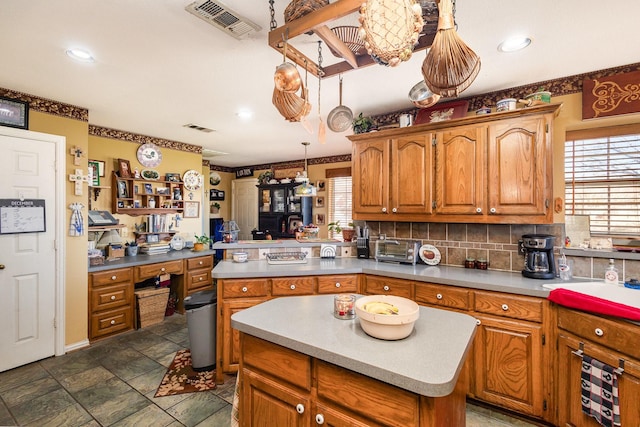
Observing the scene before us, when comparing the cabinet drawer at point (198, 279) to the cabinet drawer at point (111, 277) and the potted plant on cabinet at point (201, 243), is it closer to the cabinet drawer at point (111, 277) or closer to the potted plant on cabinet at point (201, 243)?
the potted plant on cabinet at point (201, 243)

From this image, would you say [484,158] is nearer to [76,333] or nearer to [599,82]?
[599,82]

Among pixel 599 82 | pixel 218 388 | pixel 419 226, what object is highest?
pixel 599 82

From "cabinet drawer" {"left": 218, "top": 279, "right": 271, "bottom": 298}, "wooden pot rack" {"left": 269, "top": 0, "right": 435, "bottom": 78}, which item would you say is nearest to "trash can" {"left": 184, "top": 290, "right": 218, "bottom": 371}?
"cabinet drawer" {"left": 218, "top": 279, "right": 271, "bottom": 298}

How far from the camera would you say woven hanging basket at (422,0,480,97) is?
0.96 m

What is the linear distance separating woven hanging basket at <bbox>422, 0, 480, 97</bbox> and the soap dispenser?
2127mm

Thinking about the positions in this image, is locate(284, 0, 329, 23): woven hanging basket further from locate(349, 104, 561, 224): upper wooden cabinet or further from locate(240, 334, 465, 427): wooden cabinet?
locate(349, 104, 561, 224): upper wooden cabinet

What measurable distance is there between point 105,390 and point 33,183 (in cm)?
205

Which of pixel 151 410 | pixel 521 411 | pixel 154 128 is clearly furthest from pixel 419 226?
pixel 154 128

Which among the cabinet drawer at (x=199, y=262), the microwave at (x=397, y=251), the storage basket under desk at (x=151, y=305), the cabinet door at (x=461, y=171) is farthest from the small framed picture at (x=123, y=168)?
the cabinet door at (x=461, y=171)

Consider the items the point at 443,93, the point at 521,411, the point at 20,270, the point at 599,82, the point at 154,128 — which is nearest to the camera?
the point at 443,93

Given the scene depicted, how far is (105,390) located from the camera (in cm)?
245

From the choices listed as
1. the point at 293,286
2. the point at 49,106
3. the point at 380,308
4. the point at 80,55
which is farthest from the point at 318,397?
the point at 49,106

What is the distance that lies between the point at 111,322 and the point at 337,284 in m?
2.80

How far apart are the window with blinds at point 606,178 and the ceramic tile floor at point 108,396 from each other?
1778 millimetres
